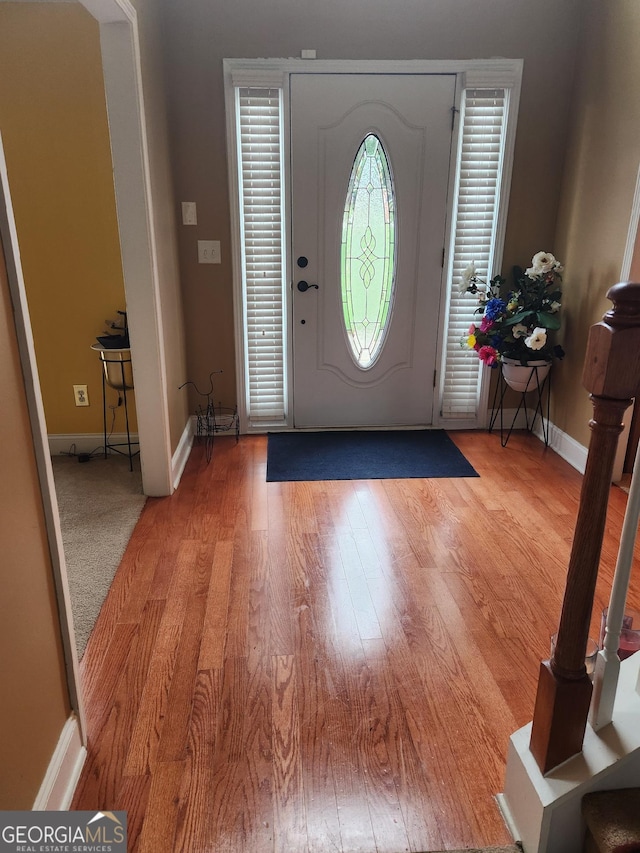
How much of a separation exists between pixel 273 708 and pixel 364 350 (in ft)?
8.37

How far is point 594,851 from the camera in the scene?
4.22 feet

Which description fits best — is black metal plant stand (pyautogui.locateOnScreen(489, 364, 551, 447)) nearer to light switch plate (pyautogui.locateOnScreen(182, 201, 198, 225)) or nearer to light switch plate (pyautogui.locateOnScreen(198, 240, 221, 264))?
light switch plate (pyautogui.locateOnScreen(198, 240, 221, 264))

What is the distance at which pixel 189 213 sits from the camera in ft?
11.8

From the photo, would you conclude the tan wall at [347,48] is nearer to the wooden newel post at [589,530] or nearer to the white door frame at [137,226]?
the white door frame at [137,226]

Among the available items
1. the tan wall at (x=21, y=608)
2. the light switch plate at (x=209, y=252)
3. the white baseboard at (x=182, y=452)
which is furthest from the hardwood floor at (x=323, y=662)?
the light switch plate at (x=209, y=252)

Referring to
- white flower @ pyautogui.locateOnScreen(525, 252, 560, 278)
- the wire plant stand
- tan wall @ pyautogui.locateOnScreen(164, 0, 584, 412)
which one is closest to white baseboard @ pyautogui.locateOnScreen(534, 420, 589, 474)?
white flower @ pyautogui.locateOnScreen(525, 252, 560, 278)

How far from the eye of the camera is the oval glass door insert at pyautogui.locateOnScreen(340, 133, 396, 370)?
365 cm

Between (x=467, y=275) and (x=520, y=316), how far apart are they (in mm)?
394

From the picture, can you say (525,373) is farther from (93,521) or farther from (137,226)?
(93,521)

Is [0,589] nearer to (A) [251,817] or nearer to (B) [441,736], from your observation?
(A) [251,817]

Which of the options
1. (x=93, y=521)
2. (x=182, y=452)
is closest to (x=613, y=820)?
(x=93, y=521)

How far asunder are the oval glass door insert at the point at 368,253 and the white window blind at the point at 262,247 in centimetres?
42

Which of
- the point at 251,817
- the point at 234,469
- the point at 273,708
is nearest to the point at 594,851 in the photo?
the point at 251,817

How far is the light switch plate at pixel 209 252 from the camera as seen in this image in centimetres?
368
